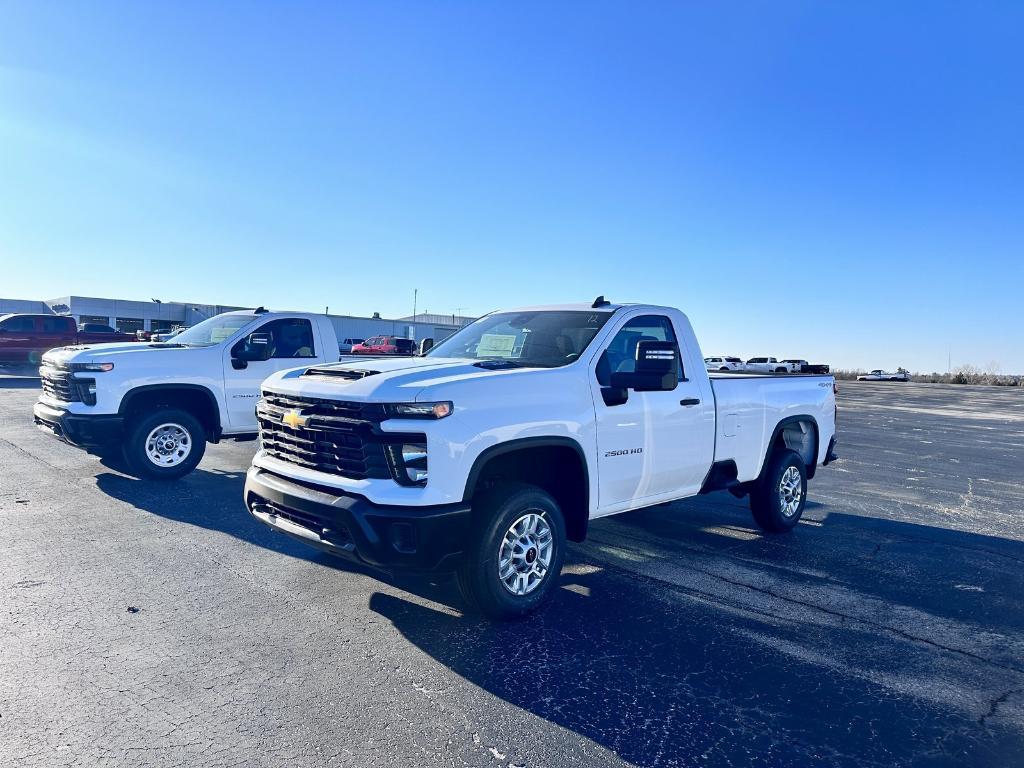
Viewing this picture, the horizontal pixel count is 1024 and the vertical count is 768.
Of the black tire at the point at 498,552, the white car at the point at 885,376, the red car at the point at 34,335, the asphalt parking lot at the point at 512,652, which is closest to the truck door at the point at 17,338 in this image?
the red car at the point at 34,335

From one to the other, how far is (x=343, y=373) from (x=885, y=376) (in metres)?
70.4

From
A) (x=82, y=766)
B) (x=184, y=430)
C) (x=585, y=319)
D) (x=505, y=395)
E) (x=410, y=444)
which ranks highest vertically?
(x=585, y=319)

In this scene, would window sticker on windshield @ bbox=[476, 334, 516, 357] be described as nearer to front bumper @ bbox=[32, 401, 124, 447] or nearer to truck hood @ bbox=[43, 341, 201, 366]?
truck hood @ bbox=[43, 341, 201, 366]

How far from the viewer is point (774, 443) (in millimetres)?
6914

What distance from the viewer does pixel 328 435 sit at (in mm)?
4266

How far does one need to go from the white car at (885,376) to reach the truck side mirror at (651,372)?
220ft

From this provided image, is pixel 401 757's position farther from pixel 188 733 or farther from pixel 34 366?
pixel 34 366

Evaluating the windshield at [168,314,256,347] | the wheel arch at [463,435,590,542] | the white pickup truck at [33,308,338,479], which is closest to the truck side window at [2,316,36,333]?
the windshield at [168,314,256,347]

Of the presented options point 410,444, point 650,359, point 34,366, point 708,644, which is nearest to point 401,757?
point 410,444

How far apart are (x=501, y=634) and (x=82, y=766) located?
2.17 meters

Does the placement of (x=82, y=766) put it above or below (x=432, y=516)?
below

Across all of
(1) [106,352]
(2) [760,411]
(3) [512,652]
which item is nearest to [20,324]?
(1) [106,352]

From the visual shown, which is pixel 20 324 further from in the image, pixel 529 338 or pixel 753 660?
pixel 753 660

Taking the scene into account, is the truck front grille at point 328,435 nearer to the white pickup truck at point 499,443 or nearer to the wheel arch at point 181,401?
the white pickup truck at point 499,443
